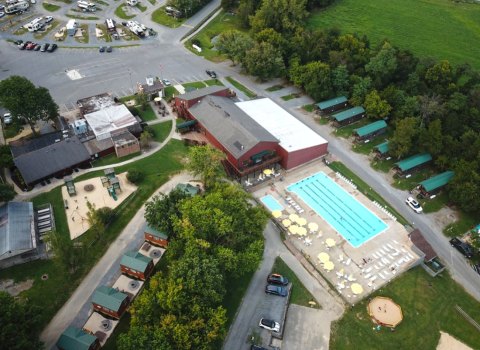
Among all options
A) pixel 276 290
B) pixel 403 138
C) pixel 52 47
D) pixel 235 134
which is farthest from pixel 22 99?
pixel 403 138

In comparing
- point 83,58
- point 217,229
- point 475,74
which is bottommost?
point 83,58

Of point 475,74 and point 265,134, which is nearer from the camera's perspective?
point 265,134

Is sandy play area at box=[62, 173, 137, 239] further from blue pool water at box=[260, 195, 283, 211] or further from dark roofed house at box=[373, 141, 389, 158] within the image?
dark roofed house at box=[373, 141, 389, 158]

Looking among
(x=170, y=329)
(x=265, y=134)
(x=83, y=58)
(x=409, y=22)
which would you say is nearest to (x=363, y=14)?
(x=409, y=22)

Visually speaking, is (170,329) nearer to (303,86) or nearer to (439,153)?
(439,153)

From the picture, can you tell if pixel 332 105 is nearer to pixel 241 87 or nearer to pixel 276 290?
pixel 241 87

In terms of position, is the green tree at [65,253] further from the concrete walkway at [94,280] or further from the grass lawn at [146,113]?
the grass lawn at [146,113]
